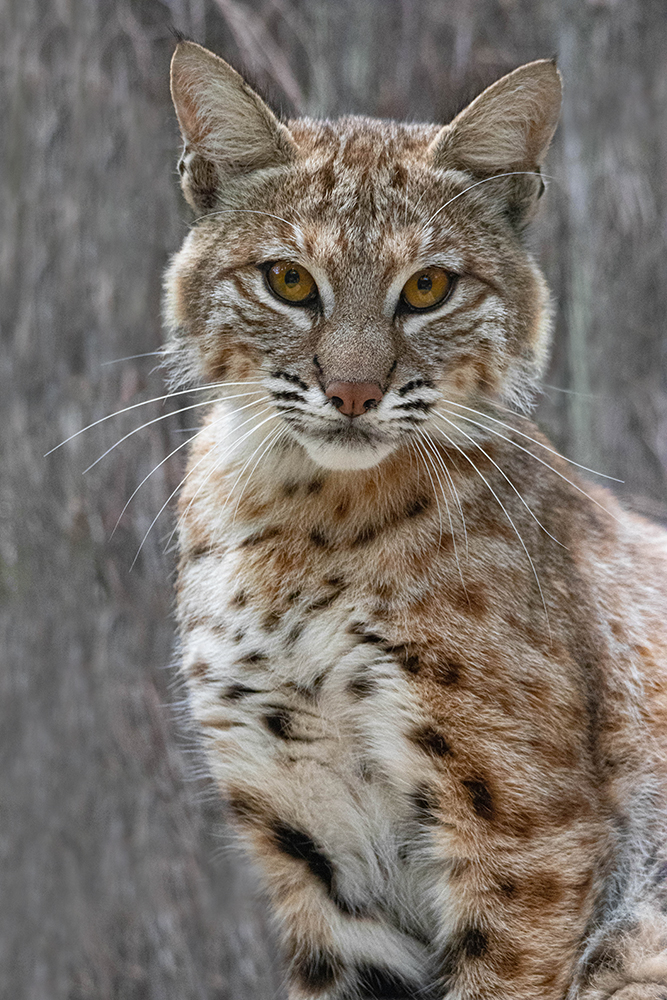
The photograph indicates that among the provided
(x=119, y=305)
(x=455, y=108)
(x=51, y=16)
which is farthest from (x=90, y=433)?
(x=455, y=108)

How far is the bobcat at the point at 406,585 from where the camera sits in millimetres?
2668

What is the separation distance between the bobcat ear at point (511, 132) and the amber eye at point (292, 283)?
53 cm

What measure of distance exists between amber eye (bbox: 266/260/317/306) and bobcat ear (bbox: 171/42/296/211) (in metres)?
0.37

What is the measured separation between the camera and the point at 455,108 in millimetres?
3213

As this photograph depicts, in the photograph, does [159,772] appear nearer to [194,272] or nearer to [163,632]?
[163,632]

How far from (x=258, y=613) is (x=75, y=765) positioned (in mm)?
2195

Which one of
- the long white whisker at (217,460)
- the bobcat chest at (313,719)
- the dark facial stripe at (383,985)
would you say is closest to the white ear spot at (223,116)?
the long white whisker at (217,460)

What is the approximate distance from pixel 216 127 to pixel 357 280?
65 centimetres

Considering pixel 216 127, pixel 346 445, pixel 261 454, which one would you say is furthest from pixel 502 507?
pixel 216 127

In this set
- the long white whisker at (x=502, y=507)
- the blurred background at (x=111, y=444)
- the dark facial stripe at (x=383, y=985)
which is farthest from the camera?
the blurred background at (x=111, y=444)

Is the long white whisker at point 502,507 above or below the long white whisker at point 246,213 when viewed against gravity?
below

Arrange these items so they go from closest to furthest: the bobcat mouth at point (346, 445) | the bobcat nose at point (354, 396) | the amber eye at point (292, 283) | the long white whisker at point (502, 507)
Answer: the bobcat nose at point (354, 396), the bobcat mouth at point (346, 445), the amber eye at point (292, 283), the long white whisker at point (502, 507)

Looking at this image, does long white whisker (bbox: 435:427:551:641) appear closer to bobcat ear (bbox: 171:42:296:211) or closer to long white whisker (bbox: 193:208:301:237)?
long white whisker (bbox: 193:208:301:237)

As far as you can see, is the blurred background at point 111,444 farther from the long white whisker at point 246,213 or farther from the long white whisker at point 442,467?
the long white whisker at point 442,467
